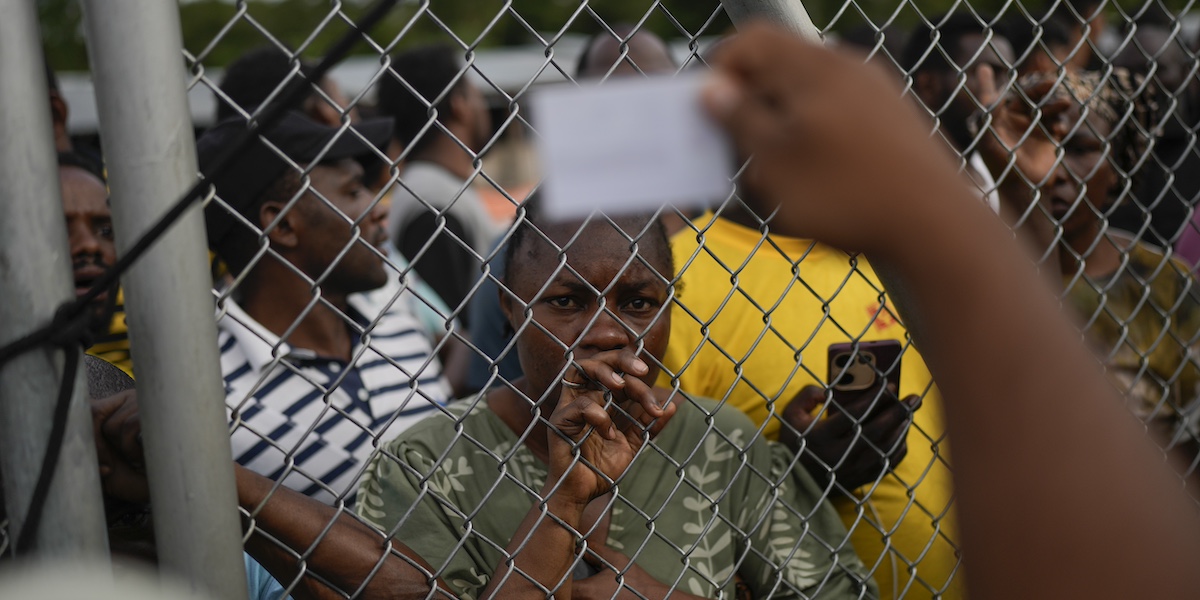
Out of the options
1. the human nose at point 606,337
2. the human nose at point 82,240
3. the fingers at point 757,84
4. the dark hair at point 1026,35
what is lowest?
the human nose at point 82,240

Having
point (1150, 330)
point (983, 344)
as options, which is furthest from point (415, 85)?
point (983, 344)

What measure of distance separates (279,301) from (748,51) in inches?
87.6

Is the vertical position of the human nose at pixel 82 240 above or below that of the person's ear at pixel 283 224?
below

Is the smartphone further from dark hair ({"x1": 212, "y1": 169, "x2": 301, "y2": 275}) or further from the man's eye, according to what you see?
dark hair ({"x1": 212, "y1": 169, "x2": 301, "y2": 275})

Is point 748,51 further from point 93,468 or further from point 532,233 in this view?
point 532,233

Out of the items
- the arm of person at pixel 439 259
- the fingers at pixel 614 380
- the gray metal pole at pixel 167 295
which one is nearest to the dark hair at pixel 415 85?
the arm of person at pixel 439 259

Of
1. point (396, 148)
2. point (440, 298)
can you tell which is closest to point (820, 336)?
point (440, 298)

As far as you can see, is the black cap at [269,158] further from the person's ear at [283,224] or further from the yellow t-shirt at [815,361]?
the yellow t-shirt at [815,361]

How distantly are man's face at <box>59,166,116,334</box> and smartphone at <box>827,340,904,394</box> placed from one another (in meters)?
1.84

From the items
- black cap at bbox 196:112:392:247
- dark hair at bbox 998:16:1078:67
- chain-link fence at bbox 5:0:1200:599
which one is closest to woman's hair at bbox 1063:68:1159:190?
chain-link fence at bbox 5:0:1200:599

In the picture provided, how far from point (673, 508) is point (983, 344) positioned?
1.22 m

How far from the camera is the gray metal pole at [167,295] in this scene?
108cm

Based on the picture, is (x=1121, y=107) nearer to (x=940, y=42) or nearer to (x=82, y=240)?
(x=940, y=42)

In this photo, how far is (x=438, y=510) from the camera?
1751 mm
